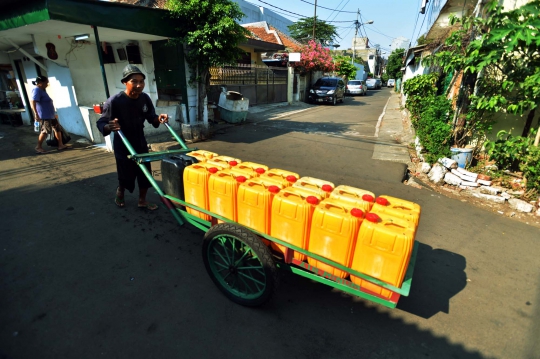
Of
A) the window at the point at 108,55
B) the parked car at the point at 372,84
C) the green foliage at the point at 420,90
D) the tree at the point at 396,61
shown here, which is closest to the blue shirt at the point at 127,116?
the window at the point at 108,55

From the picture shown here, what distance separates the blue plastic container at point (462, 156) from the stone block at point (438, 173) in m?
0.32

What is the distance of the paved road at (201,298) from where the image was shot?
2078 mm

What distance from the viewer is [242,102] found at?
10219 millimetres

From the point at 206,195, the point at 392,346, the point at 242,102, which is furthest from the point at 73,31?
the point at 392,346

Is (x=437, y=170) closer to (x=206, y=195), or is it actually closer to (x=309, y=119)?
(x=206, y=195)

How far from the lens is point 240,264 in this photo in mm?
2389

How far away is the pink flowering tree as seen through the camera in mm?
17125

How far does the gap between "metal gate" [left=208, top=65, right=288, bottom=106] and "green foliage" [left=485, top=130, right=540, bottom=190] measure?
897 centimetres

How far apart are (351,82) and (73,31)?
24.9 m

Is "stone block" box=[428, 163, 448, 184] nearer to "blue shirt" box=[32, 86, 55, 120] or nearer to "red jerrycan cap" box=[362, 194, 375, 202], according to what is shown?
"red jerrycan cap" box=[362, 194, 375, 202]

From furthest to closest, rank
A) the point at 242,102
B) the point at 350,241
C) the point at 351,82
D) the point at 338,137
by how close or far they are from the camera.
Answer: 1. the point at 351,82
2. the point at 242,102
3. the point at 338,137
4. the point at 350,241

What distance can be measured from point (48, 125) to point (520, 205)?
9.69 metres

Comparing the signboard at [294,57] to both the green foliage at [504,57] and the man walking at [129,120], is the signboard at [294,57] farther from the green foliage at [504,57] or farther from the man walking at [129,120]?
the man walking at [129,120]

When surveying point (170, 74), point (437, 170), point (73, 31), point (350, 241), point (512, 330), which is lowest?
point (512, 330)
